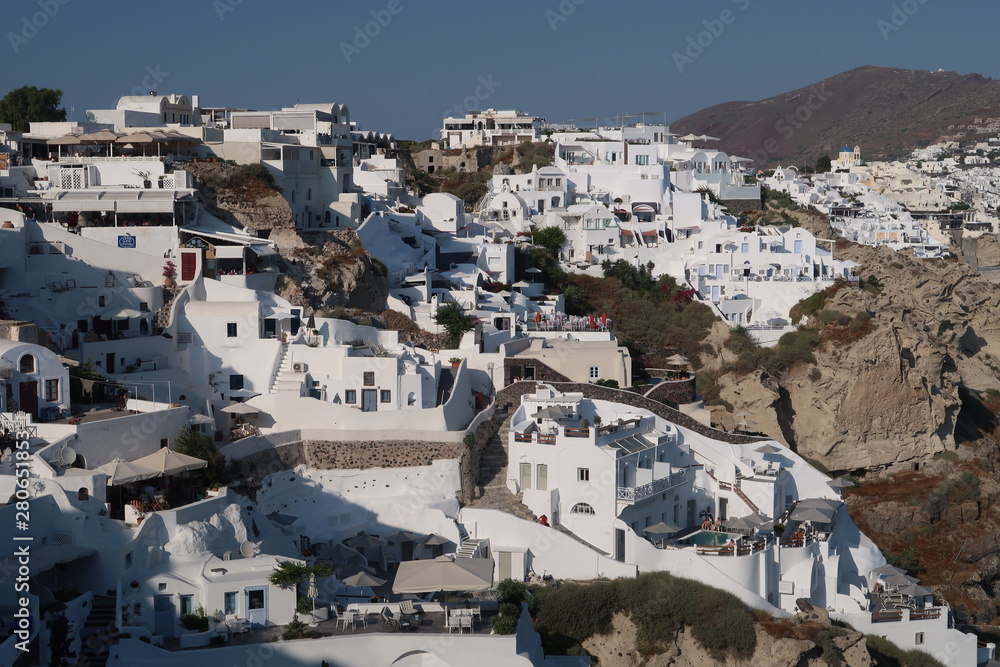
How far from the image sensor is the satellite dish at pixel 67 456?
1048 inches

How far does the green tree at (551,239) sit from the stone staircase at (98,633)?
31929 millimetres

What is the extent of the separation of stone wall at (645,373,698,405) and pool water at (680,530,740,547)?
272 inches

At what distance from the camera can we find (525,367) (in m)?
38.8

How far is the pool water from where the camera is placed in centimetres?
3222

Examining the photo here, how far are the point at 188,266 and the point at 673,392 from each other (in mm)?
15765

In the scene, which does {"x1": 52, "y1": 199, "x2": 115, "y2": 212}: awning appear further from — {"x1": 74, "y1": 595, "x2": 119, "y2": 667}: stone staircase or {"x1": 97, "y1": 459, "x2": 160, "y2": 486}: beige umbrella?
{"x1": 74, "y1": 595, "x2": 119, "y2": 667}: stone staircase

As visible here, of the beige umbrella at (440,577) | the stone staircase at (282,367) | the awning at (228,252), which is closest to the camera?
the beige umbrella at (440,577)

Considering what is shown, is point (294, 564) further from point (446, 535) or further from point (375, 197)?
point (375, 197)

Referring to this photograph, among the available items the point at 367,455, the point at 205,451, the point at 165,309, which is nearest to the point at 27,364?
the point at 205,451

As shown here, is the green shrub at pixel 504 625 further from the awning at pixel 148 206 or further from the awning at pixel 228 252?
the awning at pixel 148 206

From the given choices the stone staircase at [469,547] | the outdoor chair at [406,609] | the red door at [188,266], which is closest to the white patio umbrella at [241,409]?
the red door at [188,266]

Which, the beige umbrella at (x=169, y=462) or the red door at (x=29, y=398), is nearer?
the beige umbrella at (x=169, y=462)

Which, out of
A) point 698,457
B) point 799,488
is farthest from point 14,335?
point 799,488

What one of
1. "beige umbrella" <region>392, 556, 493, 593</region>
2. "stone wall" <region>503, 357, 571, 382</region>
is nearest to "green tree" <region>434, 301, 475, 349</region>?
"stone wall" <region>503, 357, 571, 382</region>
